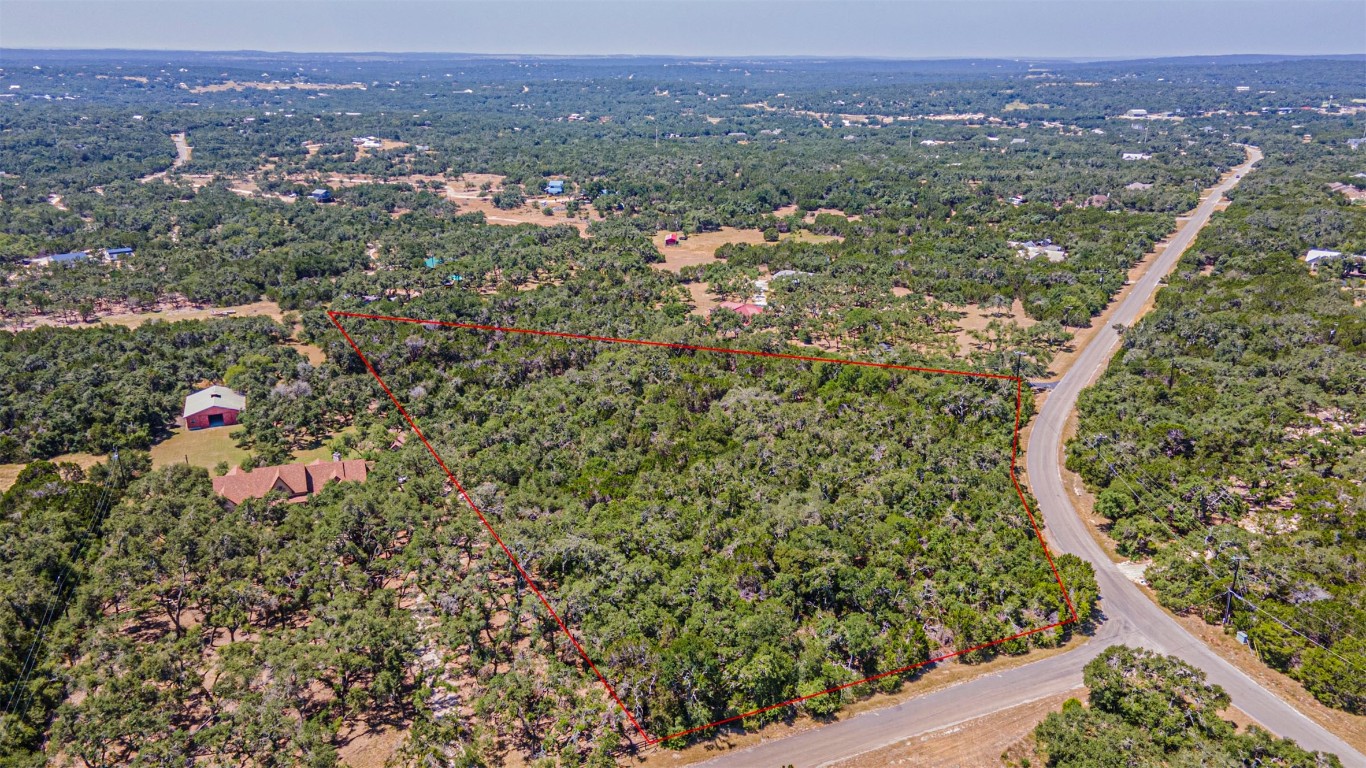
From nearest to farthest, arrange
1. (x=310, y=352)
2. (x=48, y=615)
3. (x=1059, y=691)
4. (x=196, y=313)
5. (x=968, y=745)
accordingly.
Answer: (x=968, y=745)
(x=1059, y=691)
(x=48, y=615)
(x=310, y=352)
(x=196, y=313)

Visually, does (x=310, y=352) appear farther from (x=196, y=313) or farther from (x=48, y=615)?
(x=48, y=615)

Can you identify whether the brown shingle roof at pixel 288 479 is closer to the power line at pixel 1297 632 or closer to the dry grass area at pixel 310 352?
the dry grass area at pixel 310 352

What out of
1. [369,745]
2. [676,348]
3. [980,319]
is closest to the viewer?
[369,745]

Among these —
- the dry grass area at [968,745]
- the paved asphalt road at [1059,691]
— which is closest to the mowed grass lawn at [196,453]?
the paved asphalt road at [1059,691]

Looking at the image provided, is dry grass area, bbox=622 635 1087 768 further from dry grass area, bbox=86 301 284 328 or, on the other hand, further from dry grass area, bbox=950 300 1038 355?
dry grass area, bbox=86 301 284 328

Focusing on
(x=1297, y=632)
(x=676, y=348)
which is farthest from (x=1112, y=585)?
(x=676, y=348)

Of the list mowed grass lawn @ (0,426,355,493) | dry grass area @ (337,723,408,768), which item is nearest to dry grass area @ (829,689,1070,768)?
dry grass area @ (337,723,408,768)
